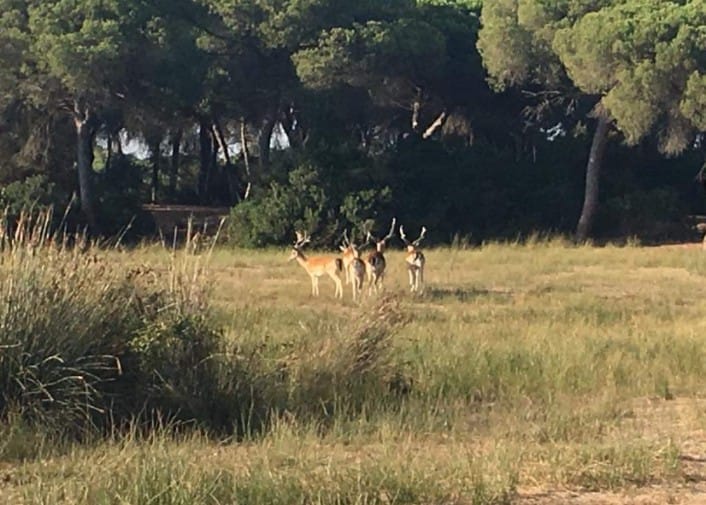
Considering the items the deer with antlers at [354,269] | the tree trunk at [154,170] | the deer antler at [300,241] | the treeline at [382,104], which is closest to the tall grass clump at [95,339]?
the deer with antlers at [354,269]

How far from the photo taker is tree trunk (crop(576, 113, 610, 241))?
3666 cm

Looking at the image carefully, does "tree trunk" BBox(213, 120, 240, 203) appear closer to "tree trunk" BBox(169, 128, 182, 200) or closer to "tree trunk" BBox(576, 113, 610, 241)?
"tree trunk" BBox(169, 128, 182, 200)

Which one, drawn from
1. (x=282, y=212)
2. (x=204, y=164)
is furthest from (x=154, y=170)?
(x=282, y=212)

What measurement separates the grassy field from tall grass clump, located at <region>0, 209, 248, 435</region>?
0.38m

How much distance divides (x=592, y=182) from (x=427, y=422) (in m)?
29.3

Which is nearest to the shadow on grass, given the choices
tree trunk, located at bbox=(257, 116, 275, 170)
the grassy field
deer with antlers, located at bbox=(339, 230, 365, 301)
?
deer with antlers, located at bbox=(339, 230, 365, 301)

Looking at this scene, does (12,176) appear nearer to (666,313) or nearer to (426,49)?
(426,49)

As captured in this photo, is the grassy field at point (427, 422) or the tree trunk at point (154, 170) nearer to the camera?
the grassy field at point (427, 422)

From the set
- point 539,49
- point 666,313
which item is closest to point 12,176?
point 539,49

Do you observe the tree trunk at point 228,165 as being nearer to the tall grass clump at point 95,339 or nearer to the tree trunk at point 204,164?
the tree trunk at point 204,164

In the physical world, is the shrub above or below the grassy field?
above

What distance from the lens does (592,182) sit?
37.1m

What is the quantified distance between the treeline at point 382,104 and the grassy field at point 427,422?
17296mm

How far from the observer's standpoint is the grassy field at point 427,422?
661 cm
